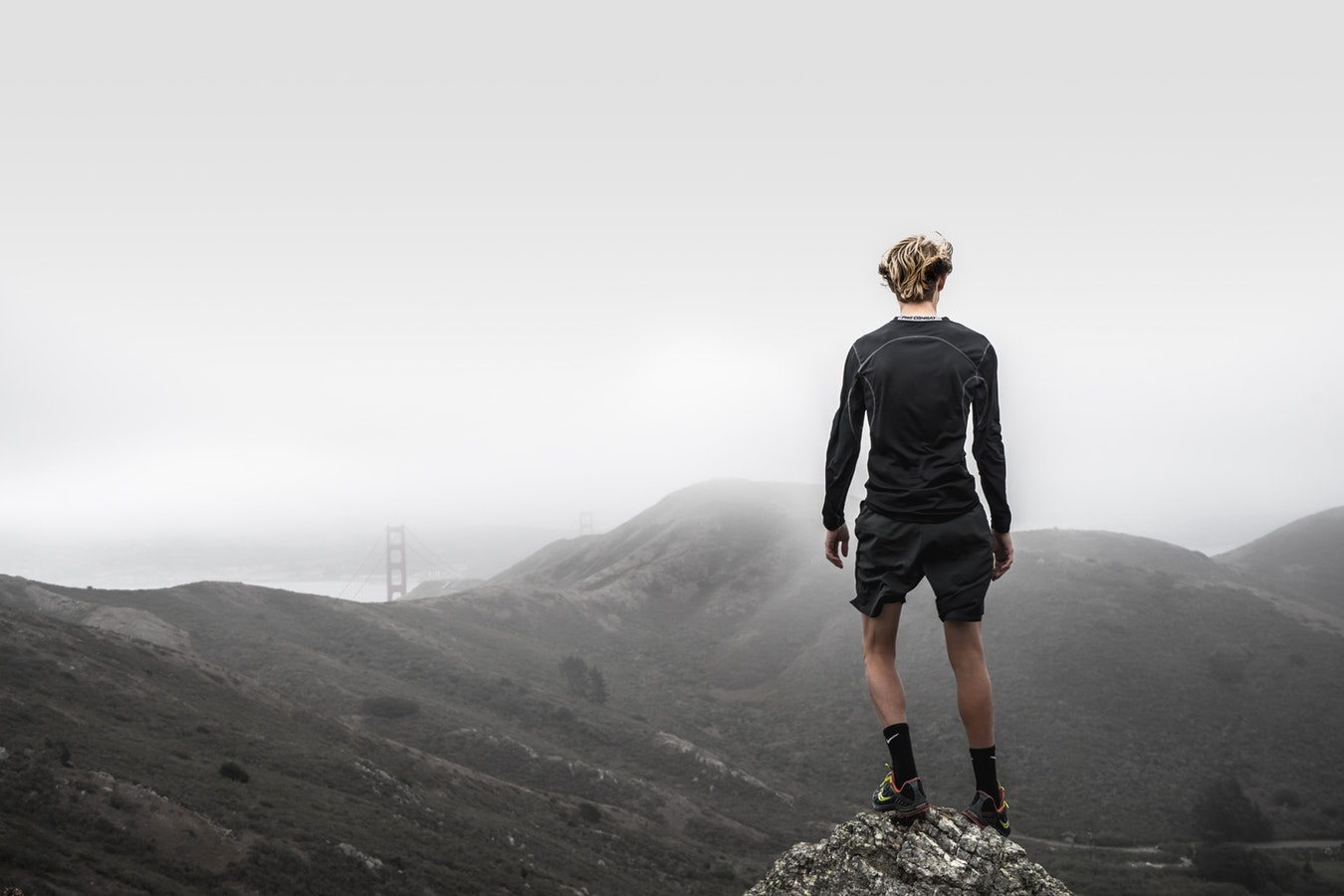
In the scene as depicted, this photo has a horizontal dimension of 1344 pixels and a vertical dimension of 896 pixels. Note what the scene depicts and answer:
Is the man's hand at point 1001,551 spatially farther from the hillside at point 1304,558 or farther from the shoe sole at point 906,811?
the hillside at point 1304,558

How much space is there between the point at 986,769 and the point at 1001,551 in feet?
4.92

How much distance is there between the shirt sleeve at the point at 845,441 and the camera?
208 inches

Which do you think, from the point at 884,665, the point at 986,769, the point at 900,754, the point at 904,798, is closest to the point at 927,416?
the point at 884,665

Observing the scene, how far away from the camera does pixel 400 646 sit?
6788 centimetres

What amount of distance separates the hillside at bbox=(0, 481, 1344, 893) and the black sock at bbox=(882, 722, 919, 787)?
20223mm

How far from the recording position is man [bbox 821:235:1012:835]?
493 centimetres

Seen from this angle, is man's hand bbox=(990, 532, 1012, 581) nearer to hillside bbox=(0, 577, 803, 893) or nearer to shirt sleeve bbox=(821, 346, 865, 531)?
shirt sleeve bbox=(821, 346, 865, 531)

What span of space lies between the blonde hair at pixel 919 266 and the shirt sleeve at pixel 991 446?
0.63 m

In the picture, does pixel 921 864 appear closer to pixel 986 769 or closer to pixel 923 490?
pixel 986 769

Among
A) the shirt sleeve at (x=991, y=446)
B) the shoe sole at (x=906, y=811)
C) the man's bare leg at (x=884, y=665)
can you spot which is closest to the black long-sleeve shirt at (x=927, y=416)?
the shirt sleeve at (x=991, y=446)

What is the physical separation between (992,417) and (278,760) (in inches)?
1425

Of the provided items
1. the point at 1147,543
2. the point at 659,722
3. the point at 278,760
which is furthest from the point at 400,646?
the point at 1147,543

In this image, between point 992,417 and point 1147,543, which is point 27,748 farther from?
point 1147,543

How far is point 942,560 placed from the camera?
4992mm
